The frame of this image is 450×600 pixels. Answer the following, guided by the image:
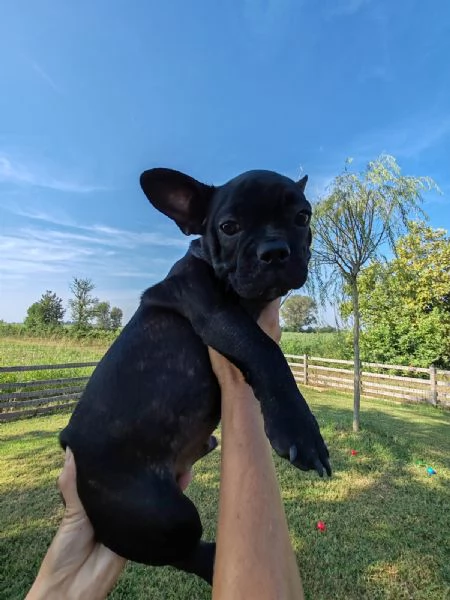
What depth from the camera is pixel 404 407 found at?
49.0ft

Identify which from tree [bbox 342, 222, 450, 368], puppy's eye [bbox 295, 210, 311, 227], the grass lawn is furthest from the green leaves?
puppy's eye [bbox 295, 210, 311, 227]

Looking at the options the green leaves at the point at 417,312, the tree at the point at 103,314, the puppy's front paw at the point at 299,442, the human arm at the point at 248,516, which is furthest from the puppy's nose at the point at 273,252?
the tree at the point at 103,314

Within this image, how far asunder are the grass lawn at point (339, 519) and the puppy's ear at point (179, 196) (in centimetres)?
329

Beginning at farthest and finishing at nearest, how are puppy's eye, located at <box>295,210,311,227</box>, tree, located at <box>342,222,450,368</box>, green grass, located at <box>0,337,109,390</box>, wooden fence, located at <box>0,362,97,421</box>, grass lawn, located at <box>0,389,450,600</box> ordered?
tree, located at <box>342,222,450,368</box>
green grass, located at <box>0,337,109,390</box>
wooden fence, located at <box>0,362,97,421</box>
grass lawn, located at <box>0,389,450,600</box>
puppy's eye, located at <box>295,210,311,227</box>

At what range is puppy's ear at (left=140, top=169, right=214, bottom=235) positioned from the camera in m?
1.93

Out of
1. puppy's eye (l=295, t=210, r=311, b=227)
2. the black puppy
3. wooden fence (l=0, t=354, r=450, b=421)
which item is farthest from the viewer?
wooden fence (l=0, t=354, r=450, b=421)

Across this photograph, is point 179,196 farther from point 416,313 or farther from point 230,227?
point 416,313

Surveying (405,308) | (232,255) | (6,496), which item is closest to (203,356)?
(232,255)

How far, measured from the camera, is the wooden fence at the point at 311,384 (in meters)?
11.6

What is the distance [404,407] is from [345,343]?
7.89m

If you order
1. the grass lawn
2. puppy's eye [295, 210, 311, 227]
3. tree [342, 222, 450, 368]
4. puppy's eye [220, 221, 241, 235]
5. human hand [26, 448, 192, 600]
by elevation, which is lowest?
the grass lawn

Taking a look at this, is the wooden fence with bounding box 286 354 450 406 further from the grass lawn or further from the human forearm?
the human forearm

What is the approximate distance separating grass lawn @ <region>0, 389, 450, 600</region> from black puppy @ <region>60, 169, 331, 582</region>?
257 centimetres

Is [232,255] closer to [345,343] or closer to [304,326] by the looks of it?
[345,343]
